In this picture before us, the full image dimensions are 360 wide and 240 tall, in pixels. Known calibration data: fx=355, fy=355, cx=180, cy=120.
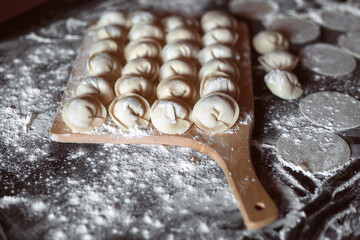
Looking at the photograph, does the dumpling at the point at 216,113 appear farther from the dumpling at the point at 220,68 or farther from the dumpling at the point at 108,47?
the dumpling at the point at 108,47

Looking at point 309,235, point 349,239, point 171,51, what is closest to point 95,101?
point 171,51

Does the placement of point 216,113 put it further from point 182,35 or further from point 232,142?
point 182,35

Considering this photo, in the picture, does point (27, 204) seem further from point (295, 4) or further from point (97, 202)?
point (295, 4)

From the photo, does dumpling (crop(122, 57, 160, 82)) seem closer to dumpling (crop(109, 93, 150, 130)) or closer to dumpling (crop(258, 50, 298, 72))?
dumpling (crop(109, 93, 150, 130))

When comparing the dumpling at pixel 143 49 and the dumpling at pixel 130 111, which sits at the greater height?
the dumpling at pixel 143 49

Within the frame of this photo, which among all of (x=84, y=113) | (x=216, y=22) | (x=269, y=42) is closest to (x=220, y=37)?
(x=216, y=22)

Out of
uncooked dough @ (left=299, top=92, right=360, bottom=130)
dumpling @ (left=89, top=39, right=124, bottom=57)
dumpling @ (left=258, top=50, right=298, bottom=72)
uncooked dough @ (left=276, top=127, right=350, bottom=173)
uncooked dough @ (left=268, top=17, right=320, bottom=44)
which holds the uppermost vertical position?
dumpling @ (left=89, top=39, right=124, bottom=57)

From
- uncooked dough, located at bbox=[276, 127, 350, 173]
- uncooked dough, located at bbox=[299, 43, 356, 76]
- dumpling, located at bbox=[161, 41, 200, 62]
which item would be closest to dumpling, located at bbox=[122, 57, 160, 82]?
dumpling, located at bbox=[161, 41, 200, 62]

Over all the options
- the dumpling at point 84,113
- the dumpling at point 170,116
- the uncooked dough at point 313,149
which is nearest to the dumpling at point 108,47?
the dumpling at point 84,113
